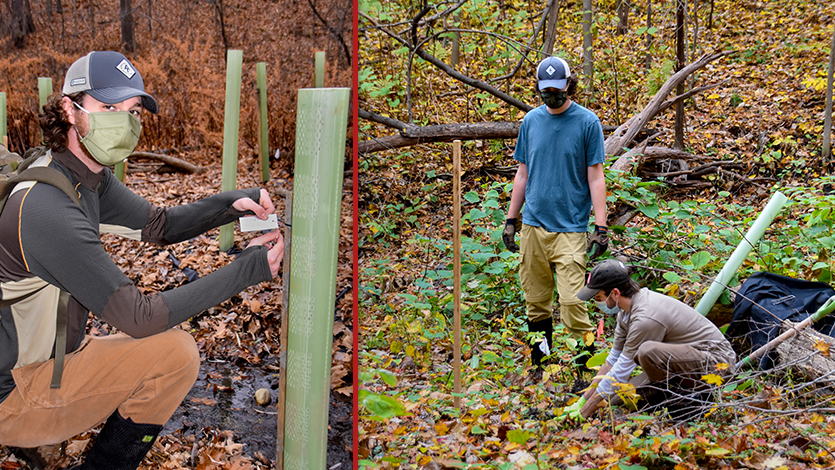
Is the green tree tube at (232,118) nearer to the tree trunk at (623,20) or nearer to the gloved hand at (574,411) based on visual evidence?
the gloved hand at (574,411)

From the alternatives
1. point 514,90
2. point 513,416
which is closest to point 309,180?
point 513,416

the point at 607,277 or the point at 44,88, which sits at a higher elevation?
the point at 44,88

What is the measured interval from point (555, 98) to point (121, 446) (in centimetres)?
256

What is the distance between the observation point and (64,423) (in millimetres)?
1663

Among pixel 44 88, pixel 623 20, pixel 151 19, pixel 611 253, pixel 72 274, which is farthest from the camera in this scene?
pixel 623 20

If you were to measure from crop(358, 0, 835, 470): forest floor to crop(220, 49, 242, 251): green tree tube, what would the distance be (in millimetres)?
767

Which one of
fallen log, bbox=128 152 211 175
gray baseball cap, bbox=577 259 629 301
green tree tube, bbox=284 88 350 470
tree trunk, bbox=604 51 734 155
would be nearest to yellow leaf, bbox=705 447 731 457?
gray baseball cap, bbox=577 259 629 301

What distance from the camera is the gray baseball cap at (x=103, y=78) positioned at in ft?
4.80

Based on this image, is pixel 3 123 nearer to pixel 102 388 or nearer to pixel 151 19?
pixel 151 19

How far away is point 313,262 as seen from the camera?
50.3 inches

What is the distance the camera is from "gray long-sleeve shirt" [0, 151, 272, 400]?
57.2 inches

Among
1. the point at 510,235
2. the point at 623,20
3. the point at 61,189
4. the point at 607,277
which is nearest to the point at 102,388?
the point at 61,189

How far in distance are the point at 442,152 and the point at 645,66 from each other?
3.71m

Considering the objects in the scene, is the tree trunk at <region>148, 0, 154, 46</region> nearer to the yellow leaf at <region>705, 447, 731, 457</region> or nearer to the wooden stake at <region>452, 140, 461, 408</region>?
the wooden stake at <region>452, 140, 461, 408</region>
